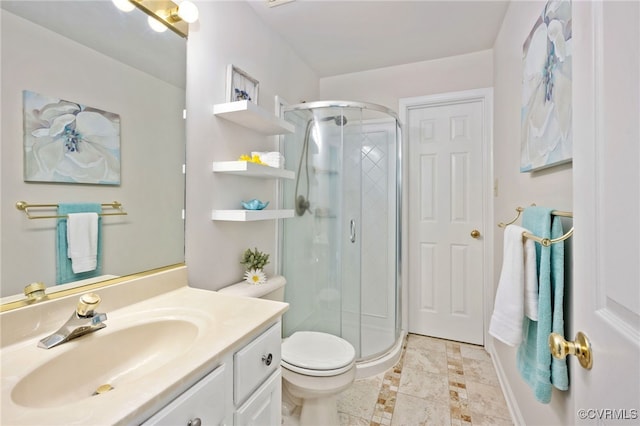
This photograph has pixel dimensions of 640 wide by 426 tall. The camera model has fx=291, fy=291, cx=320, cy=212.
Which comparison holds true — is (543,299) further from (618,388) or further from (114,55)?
(114,55)

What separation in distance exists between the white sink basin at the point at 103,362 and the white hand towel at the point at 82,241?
243 millimetres

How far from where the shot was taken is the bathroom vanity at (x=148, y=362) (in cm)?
57

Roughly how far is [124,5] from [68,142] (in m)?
0.61

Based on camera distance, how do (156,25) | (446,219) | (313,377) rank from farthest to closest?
(446,219) → (313,377) → (156,25)

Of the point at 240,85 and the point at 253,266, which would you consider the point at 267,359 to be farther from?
the point at 240,85

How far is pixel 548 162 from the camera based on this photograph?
110cm

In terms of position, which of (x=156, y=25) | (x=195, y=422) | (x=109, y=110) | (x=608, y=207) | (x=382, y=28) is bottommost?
(x=195, y=422)

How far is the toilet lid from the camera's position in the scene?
144cm

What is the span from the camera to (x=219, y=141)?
157 centimetres

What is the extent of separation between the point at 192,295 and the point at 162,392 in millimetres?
642

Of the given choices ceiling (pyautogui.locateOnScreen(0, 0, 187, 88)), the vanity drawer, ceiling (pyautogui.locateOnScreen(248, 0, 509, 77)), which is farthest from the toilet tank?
ceiling (pyautogui.locateOnScreen(248, 0, 509, 77))

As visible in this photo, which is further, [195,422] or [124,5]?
[124,5]

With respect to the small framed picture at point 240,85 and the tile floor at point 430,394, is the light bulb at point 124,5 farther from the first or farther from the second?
the tile floor at point 430,394

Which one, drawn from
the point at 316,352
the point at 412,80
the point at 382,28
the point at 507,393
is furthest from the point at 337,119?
the point at 507,393
